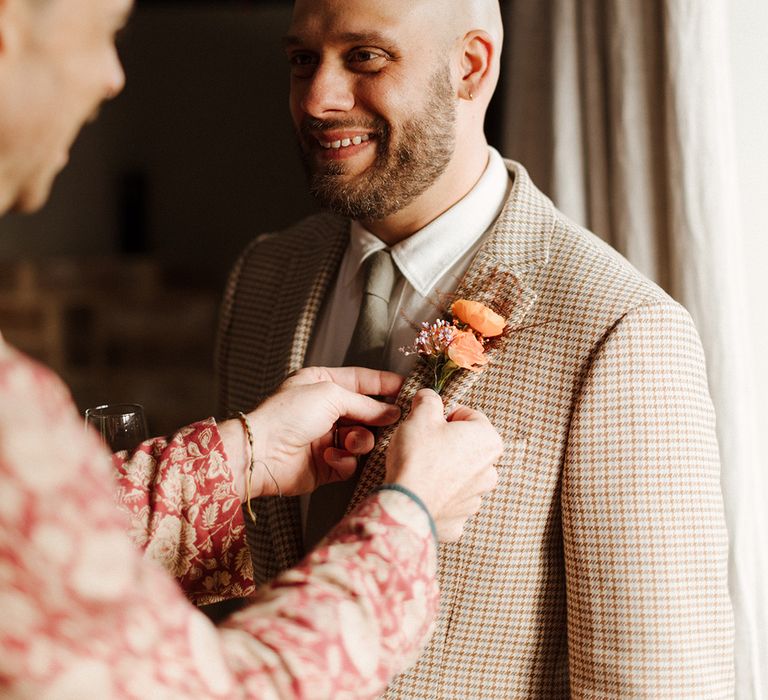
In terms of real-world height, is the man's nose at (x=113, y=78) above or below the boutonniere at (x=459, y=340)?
above

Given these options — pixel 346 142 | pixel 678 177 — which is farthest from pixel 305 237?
pixel 678 177

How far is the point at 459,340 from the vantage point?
1.23 meters

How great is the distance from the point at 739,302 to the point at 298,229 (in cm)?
86

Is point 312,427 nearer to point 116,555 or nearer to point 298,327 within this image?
point 298,327

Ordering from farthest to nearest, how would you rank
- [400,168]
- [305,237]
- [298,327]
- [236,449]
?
[305,237] < [298,327] < [400,168] < [236,449]

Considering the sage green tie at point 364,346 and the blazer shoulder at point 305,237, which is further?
the blazer shoulder at point 305,237

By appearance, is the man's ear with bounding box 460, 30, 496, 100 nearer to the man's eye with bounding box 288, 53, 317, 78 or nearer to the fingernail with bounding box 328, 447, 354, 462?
the man's eye with bounding box 288, 53, 317, 78

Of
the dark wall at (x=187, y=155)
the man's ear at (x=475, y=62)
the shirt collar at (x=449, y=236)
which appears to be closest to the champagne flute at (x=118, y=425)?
the shirt collar at (x=449, y=236)

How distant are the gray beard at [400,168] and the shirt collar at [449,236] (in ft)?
0.21

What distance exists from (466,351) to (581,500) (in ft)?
0.84

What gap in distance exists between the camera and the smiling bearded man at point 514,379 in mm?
1143

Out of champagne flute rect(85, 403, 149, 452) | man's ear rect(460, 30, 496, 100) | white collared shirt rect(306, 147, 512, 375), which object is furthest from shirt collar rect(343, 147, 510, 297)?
champagne flute rect(85, 403, 149, 452)

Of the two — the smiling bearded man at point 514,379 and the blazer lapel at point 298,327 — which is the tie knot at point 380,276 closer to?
the smiling bearded man at point 514,379

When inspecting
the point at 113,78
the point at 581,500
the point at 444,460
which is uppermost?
the point at 113,78
